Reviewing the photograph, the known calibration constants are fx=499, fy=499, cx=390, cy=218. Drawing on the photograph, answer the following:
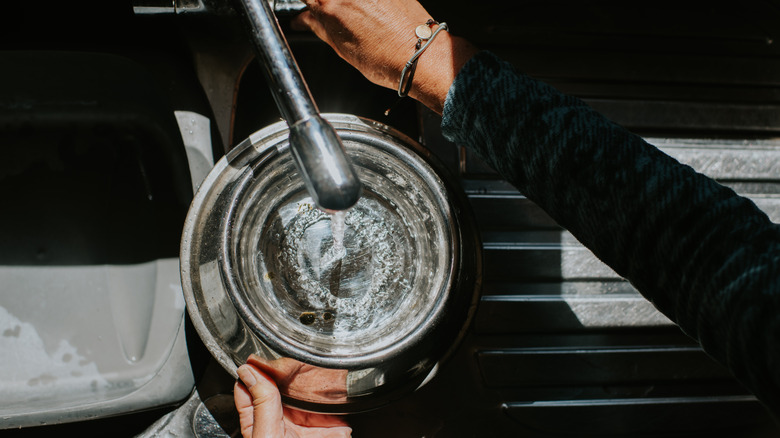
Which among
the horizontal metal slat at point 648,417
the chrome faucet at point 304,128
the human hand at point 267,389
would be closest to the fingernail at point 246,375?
the human hand at point 267,389

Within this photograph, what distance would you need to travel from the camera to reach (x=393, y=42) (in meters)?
0.66

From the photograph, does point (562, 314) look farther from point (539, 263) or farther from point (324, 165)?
point (324, 165)

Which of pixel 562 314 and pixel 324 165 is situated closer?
pixel 324 165

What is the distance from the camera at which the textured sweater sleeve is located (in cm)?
42

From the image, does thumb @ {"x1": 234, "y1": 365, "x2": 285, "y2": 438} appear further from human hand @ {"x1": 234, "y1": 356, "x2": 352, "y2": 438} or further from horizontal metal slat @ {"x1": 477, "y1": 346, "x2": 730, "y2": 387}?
horizontal metal slat @ {"x1": 477, "y1": 346, "x2": 730, "y2": 387}

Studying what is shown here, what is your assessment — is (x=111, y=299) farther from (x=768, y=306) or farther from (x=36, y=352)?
(x=768, y=306)

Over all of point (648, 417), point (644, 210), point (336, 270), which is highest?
point (644, 210)

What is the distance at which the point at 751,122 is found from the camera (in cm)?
96

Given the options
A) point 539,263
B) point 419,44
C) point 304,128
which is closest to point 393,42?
point 419,44

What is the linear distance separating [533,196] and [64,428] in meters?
0.88

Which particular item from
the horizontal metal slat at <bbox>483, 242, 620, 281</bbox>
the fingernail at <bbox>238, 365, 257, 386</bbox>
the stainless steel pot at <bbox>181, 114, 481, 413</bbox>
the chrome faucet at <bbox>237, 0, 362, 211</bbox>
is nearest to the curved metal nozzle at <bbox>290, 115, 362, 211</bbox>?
the chrome faucet at <bbox>237, 0, 362, 211</bbox>

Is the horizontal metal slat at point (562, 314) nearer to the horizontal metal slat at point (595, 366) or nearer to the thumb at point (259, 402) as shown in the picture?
the horizontal metal slat at point (595, 366)

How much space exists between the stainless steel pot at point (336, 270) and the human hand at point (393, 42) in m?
0.08

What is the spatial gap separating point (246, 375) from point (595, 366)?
0.58 m
